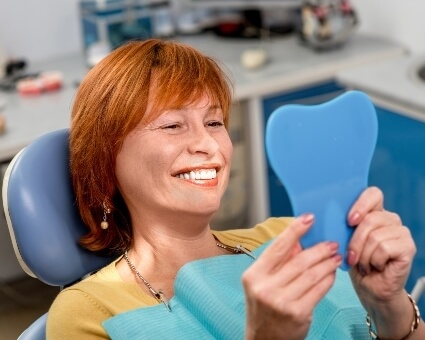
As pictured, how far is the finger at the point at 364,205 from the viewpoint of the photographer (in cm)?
130

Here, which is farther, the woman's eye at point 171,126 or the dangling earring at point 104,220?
the dangling earring at point 104,220

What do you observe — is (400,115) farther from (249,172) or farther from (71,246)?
(71,246)

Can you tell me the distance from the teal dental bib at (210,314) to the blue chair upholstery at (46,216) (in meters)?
0.23

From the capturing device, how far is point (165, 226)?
60.4 inches

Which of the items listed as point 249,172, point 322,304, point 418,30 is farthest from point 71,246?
point 418,30

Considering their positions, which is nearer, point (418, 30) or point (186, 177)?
point (186, 177)

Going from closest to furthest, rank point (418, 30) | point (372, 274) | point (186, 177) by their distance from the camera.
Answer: point (372, 274), point (186, 177), point (418, 30)

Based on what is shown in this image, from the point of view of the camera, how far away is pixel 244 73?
9.75 ft

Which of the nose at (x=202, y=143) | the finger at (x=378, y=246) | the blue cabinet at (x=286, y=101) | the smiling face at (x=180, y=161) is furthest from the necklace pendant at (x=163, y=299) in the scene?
the blue cabinet at (x=286, y=101)

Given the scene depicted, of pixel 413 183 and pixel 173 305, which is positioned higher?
pixel 173 305

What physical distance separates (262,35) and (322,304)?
197 cm

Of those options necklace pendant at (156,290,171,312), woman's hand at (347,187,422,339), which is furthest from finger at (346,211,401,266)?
necklace pendant at (156,290,171,312)

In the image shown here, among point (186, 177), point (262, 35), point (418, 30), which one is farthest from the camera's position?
point (262, 35)

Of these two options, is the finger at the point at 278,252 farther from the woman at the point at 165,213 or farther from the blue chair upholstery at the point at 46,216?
the blue chair upholstery at the point at 46,216
